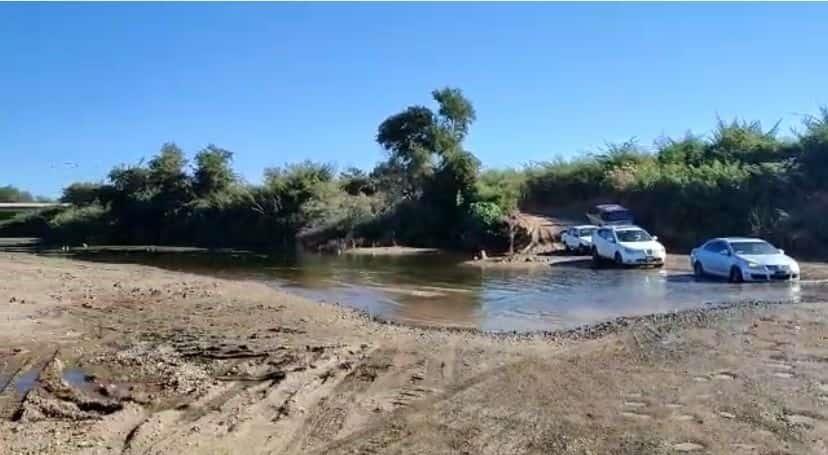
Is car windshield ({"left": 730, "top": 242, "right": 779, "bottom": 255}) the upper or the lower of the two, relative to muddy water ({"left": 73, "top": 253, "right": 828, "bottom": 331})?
upper

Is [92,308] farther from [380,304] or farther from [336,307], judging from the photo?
[380,304]

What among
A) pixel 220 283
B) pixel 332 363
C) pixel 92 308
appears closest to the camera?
pixel 332 363

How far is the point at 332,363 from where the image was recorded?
13188 millimetres

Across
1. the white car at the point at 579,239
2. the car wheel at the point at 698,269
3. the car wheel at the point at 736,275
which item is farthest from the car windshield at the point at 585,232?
the car wheel at the point at 736,275

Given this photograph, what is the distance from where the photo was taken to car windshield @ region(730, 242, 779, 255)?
93.8 feet

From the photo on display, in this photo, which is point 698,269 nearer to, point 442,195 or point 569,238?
point 569,238

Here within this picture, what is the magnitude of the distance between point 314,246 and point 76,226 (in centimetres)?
2738

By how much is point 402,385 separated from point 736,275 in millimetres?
19655

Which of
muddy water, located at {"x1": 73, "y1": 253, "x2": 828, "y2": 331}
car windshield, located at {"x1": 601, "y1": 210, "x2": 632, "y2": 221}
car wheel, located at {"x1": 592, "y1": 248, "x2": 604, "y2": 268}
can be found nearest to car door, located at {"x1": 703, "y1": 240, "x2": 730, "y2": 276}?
muddy water, located at {"x1": 73, "y1": 253, "x2": 828, "y2": 331}

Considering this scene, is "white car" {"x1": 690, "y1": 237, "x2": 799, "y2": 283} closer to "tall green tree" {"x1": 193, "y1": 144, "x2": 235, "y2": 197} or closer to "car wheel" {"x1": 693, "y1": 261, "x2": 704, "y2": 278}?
"car wheel" {"x1": 693, "y1": 261, "x2": 704, "y2": 278}

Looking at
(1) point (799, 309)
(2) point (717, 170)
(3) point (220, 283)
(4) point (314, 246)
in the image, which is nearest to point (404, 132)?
(4) point (314, 246)

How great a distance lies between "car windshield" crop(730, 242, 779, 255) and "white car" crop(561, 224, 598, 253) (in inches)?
560

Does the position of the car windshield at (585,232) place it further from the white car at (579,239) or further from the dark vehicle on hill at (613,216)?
the dark vehicle on hill at (613,216)

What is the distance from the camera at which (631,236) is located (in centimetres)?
3653
